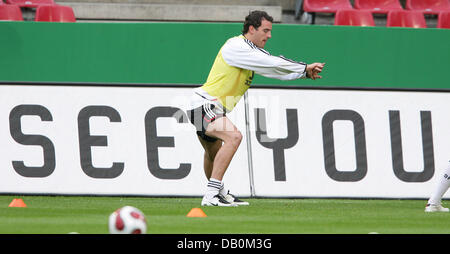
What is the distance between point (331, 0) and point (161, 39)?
15.9ft

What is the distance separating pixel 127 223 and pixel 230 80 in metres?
3.44

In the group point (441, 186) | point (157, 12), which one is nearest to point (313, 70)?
point (441, 186)

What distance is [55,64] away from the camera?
12828 millimetres

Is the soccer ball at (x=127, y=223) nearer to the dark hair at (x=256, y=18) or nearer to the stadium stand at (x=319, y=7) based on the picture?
the dark hair at (x=256, y=18)

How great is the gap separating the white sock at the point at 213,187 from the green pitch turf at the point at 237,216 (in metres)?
0.24

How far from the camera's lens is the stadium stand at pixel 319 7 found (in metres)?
15.8

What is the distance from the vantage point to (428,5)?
16844mm

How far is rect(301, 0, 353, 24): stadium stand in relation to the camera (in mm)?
15789

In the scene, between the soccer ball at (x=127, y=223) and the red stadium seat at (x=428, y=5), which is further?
the red stadium seat at (x=428, y=5)

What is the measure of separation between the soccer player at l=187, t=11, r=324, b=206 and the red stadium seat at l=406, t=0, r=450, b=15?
8383 mm

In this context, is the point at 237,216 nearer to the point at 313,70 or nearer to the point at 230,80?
the point at 230,80

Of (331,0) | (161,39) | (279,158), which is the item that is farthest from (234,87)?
(331,0)

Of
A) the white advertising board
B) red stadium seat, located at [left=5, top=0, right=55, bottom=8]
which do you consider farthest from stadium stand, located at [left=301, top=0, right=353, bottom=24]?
the white advertising board

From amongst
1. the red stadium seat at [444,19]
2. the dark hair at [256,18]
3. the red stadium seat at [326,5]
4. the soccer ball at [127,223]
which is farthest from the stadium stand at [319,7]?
the soccer ball at [127,223]
